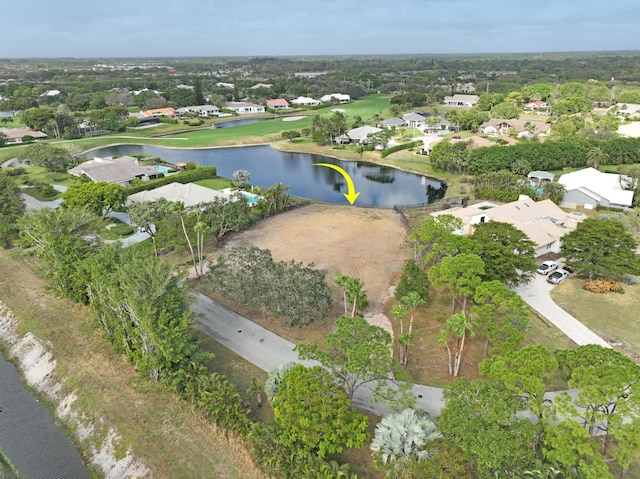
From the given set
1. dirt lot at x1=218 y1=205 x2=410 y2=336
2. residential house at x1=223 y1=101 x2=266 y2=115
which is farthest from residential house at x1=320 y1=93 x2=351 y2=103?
dirt lot at x1=218 y1=205 x2=410 y2=336

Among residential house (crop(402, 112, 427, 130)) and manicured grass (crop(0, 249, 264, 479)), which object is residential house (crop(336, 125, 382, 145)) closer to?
residential house (crop(402, 112, 427, 130))

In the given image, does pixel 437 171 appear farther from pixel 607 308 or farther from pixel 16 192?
pixel 16 192

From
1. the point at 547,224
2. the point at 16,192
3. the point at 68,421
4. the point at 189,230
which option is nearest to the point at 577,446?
the point at 68,421

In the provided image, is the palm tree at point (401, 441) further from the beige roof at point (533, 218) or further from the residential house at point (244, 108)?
the residential house at point (244, 108)

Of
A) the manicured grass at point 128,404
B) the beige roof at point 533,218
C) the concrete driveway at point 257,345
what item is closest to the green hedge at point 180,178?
the manicured grass at point 128,404

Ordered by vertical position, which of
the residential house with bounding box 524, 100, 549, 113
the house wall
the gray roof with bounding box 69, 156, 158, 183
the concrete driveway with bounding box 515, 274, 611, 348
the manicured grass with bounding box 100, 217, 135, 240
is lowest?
the manicured grass with bounding box 100, 217, 135, 240

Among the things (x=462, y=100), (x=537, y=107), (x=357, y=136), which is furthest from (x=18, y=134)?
(x=537, y=107)
